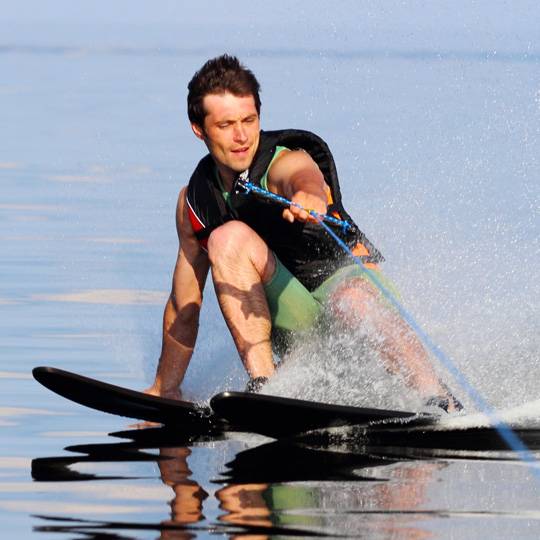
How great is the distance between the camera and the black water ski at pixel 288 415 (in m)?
6.84

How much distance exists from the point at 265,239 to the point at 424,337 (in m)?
1.13

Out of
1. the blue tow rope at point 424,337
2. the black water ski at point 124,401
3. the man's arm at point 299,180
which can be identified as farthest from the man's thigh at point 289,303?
the black water ski at point 124,401

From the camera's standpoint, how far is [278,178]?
24.7ft

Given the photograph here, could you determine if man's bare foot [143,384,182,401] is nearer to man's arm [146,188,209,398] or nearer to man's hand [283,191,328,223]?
man's arm [146,188,209,398]

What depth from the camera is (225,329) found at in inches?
369

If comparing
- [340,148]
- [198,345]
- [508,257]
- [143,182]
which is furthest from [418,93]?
[198,345]

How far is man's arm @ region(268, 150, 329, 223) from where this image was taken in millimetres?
7176

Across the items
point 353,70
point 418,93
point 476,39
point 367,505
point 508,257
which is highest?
point 476,39

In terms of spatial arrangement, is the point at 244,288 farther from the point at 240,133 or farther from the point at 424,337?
the point at 424,337

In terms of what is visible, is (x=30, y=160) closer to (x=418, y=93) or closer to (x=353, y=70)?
(x=418, y=93)

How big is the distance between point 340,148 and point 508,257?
852 centimetres

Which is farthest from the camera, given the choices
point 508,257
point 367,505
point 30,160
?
point 30,160

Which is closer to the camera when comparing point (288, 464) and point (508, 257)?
point (288, 464)

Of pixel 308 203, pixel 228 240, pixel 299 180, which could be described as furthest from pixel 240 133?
pixel 308 203
